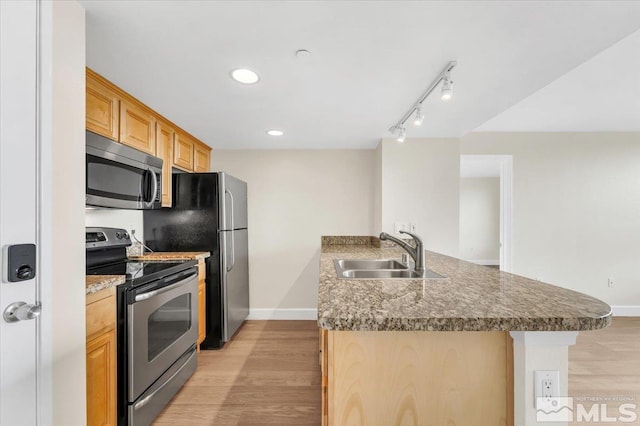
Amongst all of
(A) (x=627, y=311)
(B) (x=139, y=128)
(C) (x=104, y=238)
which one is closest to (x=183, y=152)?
(B) (x=139, y=128)

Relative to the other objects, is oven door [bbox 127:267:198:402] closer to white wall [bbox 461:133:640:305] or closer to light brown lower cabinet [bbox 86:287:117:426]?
light brown lower cabinet [bbox 86:287:117:426]

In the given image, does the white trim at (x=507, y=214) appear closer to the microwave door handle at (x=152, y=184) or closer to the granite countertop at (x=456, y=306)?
the granite countertop at (x=456, y=306)

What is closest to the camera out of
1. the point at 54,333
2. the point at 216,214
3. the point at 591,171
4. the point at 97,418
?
the point at 54,333

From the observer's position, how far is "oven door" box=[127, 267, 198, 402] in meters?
1.51

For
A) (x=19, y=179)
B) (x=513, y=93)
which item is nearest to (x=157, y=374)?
(x=19, y=179)

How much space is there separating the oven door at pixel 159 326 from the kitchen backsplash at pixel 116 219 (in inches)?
30.3

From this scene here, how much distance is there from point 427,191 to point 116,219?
2852 mm

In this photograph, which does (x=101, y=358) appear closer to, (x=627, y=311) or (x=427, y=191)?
(x=427, y=191)

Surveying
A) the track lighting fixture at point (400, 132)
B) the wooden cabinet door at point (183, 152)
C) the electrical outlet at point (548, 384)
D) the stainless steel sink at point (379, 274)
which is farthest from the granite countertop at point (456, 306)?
the wooden cabinet door at point (183, 152)

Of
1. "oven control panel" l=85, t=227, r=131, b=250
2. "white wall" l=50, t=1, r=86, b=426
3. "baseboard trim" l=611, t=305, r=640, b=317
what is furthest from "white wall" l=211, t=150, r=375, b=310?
"baseboard trim" l=611, t=305, r=640, b=317

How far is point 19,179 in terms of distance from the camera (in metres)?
0.93

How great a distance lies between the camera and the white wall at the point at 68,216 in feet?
3.39

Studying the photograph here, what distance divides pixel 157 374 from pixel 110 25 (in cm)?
185

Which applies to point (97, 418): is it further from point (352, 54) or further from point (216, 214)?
point (352, 54)
